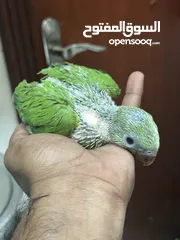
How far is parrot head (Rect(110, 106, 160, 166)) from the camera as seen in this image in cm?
98

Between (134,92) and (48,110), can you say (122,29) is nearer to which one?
(134,92)

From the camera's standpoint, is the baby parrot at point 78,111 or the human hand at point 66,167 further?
the baby parrot at point 78,111

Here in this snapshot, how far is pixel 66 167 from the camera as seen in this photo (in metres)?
0.90

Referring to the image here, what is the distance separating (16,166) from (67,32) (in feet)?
1.99

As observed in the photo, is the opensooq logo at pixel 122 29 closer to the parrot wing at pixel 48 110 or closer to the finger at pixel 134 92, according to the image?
the finger at pixel 134 92

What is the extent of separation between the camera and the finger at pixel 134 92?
1.20m

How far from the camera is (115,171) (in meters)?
0.92

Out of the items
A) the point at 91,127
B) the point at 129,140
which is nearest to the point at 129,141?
the point at 129,140

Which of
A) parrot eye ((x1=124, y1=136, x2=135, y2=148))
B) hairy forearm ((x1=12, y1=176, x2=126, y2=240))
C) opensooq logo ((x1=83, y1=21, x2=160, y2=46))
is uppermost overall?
opensooq logo ((x1=83, y1=21, x2=160, y2=46))

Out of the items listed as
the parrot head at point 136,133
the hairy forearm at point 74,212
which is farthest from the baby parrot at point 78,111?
the hairy forearm at point 74,212

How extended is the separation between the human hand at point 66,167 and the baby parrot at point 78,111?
0.23 feet

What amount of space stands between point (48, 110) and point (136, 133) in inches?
9.5

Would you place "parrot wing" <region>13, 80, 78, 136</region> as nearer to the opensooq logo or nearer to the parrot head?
the parrot head

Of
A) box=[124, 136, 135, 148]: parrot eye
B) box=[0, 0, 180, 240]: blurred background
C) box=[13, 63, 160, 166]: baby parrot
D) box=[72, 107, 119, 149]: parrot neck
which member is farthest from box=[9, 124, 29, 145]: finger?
box=[0, 0, 180, 240]: blurred background
